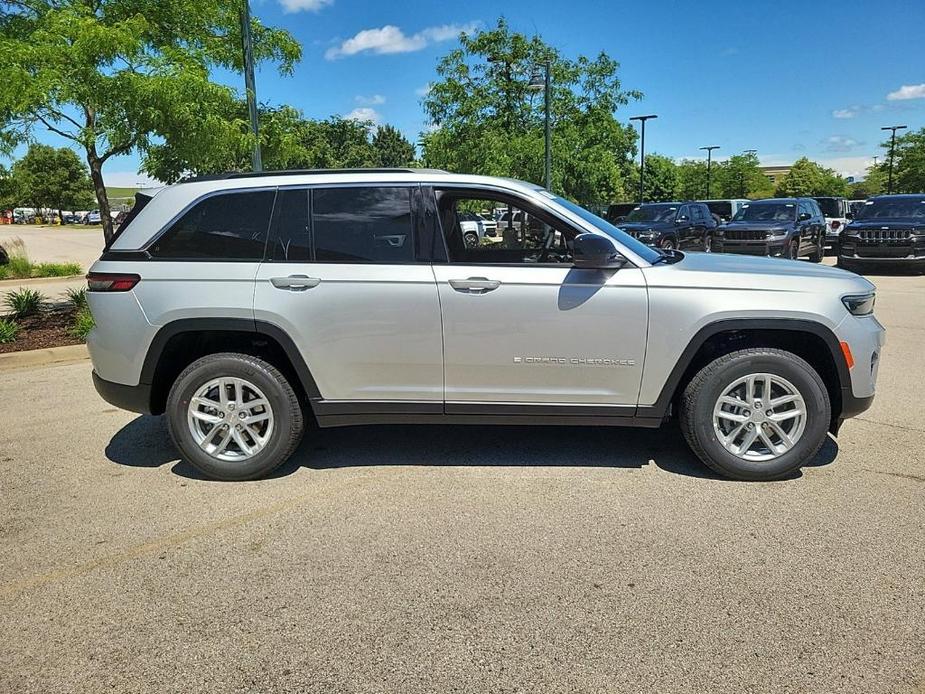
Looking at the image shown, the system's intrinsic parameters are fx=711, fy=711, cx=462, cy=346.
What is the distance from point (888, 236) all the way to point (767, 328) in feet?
46.7

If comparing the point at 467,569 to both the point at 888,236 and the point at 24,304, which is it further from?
the point at 888,236

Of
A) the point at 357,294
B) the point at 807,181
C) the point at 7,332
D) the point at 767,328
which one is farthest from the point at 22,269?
the point at 807,181

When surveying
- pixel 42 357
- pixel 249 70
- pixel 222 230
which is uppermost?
pixel 249 70

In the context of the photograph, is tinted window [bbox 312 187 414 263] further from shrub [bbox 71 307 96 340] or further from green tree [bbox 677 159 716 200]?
green tree [bbox 677 159 716 200]

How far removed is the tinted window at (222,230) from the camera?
4340 mm

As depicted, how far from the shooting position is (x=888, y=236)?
52.0ft

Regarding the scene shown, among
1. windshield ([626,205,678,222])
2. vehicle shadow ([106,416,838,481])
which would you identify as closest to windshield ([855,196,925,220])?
windshield ([626,205,678,222])

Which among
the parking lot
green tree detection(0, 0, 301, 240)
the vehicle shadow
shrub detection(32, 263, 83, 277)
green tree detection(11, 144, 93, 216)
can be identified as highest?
green tree detection(11, 144, 93, 216)

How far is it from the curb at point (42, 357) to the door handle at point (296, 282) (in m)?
4.48

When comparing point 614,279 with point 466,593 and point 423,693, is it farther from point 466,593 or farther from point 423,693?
point 423,693

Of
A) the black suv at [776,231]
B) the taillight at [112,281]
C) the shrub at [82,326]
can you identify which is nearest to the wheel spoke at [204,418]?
the taillight at [112,281]

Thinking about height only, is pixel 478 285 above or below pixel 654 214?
below

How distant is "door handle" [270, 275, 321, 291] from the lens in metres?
4.21

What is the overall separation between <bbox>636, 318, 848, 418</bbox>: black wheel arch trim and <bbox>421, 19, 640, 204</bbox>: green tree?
17.6 metres
